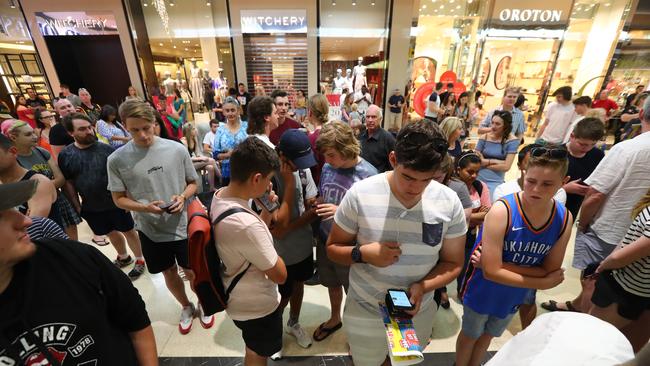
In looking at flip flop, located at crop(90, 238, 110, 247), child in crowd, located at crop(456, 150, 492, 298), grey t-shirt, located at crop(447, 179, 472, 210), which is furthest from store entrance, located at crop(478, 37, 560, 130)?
flip flop, located at crop(90, 238, 110, 247)

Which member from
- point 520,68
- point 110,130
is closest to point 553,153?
point 110,130

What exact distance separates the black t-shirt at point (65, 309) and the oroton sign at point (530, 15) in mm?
12048

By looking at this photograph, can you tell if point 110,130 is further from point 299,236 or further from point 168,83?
point 168,83

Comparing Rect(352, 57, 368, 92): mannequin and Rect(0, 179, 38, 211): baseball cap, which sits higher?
Rect(352, 57, 368, 92): mannequin

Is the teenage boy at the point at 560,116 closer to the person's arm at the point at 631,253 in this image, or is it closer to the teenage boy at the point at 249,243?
the person's arm at the point at 631,253

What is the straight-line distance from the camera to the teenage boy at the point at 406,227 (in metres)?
1.18

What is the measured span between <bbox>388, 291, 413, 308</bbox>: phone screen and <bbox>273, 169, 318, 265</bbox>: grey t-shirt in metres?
0.85

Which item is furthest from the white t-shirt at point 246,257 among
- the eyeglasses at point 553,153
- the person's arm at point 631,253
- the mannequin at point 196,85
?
the mannequin at point 196,85

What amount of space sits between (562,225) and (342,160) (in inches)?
47.9

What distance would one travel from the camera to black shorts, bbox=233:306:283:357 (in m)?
1.61

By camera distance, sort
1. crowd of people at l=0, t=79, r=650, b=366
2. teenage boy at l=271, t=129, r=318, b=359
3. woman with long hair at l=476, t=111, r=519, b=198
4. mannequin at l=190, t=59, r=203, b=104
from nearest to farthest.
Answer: crowd of people at l=0, t=79, r=650, b=366, teenage boy at l=271, t=129, r=318, b=359, woman with long hair at l=476, t=111, r=519, b=198, mannequin at l=190, t=59, r=203, b=104

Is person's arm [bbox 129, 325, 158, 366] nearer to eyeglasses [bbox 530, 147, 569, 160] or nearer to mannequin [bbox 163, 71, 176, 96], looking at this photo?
eyeglasses [bbox 530, 147, 569, 160]

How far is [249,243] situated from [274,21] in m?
9.84

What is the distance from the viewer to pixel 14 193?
0.72m
